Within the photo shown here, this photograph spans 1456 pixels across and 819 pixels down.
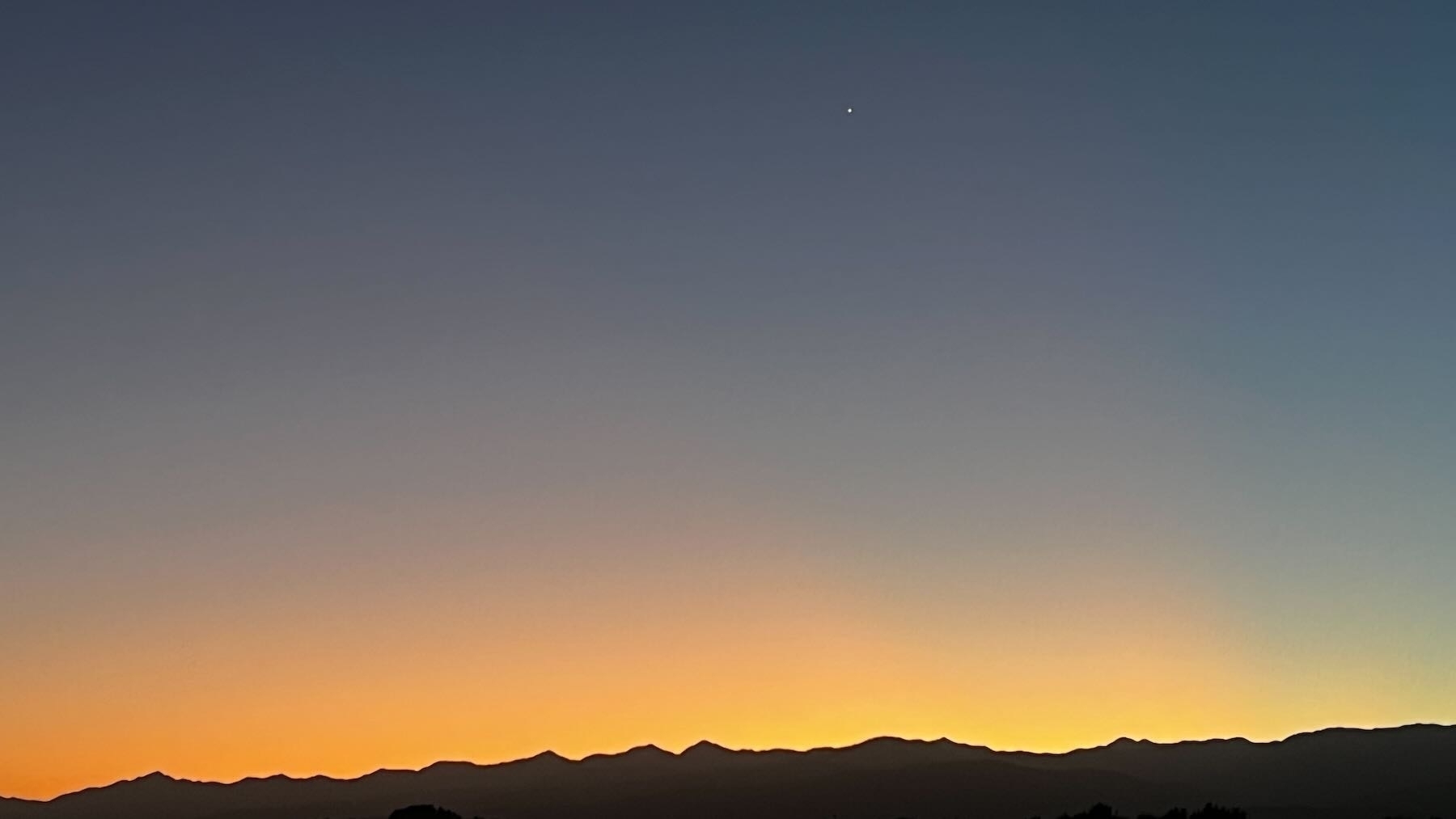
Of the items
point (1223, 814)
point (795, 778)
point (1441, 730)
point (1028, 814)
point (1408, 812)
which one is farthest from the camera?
point (795, 778)

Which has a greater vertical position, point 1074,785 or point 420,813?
point 1074,785

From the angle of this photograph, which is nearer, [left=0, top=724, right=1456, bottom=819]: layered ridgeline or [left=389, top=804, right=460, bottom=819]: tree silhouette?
[left=389, top=804, right=460, bottom=819]: tree silhouette

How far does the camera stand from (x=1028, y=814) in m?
160

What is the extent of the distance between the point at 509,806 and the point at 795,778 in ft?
119

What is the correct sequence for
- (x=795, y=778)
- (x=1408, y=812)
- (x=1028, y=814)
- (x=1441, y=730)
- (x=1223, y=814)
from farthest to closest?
(x=795, y=778) → (x=1441, y=730) → (x=1028, y=814) → (x=1408, y=812) → (x=1223, y=814)

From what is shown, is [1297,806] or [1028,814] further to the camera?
[1028,814]

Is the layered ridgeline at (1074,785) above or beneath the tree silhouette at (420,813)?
above

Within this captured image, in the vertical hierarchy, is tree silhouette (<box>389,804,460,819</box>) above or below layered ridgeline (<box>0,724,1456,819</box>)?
below

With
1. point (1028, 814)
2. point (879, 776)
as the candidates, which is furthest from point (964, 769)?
point (1028, 814)

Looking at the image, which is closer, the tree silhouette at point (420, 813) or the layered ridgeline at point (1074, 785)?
the tree silhouette at point (420, 813)

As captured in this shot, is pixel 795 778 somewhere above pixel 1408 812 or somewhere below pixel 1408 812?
above

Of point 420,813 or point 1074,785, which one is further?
point 1074,785

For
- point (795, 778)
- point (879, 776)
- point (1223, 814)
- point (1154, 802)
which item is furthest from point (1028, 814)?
point (1223, 814)

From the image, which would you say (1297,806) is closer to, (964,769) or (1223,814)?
(964,769)
